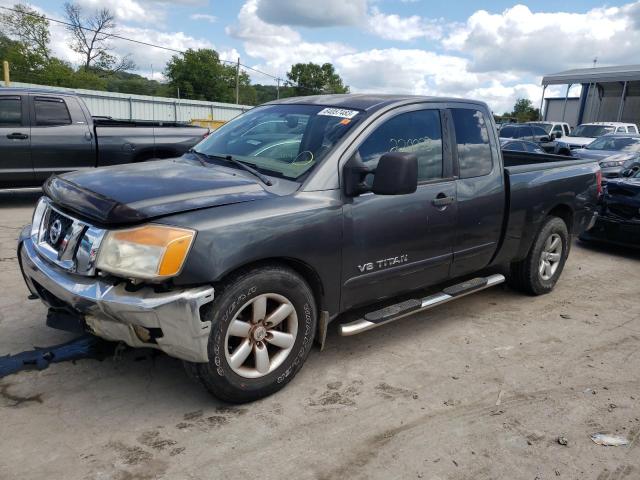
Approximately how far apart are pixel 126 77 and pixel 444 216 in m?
63.5

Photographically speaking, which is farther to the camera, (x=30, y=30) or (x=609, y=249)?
(x=30, y=30)

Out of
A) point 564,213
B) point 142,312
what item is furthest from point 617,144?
point 142,312

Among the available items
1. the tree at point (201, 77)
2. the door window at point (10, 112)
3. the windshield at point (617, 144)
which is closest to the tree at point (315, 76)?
the tree at point (201, 77)

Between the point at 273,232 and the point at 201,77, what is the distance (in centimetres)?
7735

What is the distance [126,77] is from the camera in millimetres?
60156

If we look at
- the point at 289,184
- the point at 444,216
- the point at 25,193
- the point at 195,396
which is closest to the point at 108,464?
the point at 195,396

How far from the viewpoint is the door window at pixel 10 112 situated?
8.01 meters

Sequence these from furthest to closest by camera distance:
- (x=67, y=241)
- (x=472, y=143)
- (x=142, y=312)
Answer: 1. (x=472, y=143)
2. (x=67, y=241)
3. (x=142, y=312)

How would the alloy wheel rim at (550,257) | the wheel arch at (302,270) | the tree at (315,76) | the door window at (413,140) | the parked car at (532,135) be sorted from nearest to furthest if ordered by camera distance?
1. the wheel arch at (302,270)
2. the door window at (413,140)
3. the alloy wheel rim at (550,257)
4. the parked car at (532,135)
5. the tree at (315,76)

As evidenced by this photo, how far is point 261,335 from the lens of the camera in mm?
2994

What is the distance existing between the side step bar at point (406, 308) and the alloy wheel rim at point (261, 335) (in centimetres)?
43

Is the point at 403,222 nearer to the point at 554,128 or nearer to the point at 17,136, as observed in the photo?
the point at 17,136

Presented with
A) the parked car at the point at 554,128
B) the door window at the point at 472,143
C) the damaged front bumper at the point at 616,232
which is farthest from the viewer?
the parked car at the point at 554,128

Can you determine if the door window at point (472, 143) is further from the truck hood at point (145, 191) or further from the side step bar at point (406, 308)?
the truck hood at point (145, 191)
